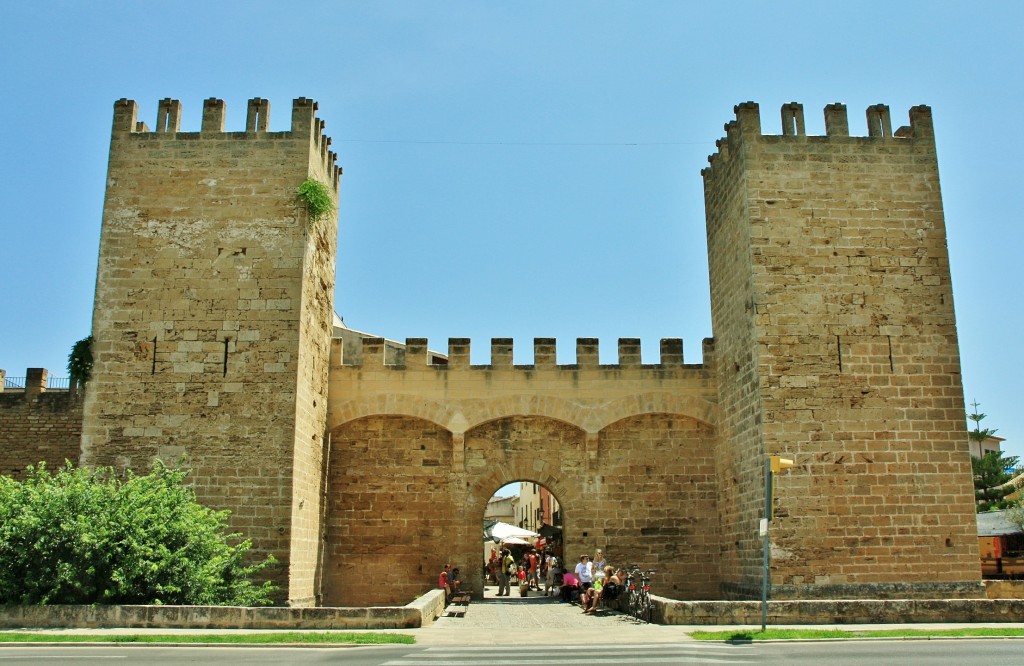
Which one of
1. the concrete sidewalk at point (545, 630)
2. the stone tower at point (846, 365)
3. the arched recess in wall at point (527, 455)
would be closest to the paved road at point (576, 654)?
the concrete sidewalk at point (545, 630)

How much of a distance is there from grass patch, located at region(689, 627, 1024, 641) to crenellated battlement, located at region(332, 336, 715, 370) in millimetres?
7280

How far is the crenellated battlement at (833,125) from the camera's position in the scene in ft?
49.7

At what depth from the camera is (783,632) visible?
33.6 ft

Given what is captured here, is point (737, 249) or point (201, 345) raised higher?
point (737, 249)

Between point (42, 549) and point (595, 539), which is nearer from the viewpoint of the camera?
point (42, 549)

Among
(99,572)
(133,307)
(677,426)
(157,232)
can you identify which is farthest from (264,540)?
(677,426)

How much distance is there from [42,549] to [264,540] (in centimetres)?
324

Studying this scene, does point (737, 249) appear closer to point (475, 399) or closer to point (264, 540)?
point (475, 399)

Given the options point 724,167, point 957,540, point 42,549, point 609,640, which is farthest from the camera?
point 724,167

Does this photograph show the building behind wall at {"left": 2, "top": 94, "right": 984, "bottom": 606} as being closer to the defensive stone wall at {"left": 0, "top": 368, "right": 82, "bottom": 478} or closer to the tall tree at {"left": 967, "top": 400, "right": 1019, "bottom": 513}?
the defensive stone wall at {"left": 0, "top": 368, "right": 82, "bottom": 478}

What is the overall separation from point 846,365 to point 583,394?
4.76m

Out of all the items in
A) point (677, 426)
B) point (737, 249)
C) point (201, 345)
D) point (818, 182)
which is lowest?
point (677, 426)

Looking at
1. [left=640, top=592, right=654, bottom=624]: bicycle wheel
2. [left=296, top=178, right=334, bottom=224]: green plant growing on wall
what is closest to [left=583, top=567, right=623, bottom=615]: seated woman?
[left=640, top=592, right=654, bottom=624]: bicycle wheel

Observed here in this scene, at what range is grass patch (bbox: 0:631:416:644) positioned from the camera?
9602 mm
